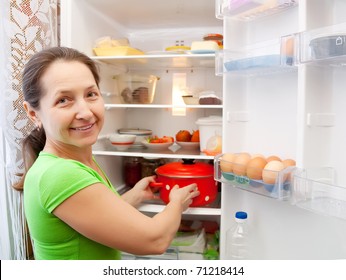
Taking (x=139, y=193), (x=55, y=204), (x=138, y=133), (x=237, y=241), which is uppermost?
(x=138, y=133)

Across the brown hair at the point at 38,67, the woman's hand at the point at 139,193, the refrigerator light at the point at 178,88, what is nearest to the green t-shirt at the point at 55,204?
the brown hair at the point at 38,67

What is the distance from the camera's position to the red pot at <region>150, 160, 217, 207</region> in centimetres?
136

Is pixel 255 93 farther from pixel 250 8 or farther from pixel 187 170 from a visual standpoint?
pixel 187 170

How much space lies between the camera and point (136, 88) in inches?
62.9

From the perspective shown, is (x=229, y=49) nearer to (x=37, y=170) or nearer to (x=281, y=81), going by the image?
(x=281, y=81)

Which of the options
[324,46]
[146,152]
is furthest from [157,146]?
[324,46]

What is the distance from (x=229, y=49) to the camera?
120 cm

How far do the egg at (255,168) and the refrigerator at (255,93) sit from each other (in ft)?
0.11

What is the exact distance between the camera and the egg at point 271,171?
0.98 meters

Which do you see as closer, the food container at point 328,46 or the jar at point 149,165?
the food container at point 328,46

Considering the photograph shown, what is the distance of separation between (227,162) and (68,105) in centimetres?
59

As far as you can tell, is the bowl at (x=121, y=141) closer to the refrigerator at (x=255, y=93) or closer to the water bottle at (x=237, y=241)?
the refrigerator at (x=255, y=93)

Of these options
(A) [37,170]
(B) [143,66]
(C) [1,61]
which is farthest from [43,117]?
(B) [143,66]
